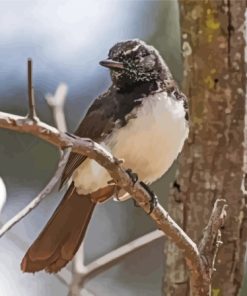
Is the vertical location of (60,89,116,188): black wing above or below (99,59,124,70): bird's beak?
below

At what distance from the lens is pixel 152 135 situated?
5.98 feet

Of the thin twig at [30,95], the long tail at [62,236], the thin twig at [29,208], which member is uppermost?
the thin twig at [30,95]

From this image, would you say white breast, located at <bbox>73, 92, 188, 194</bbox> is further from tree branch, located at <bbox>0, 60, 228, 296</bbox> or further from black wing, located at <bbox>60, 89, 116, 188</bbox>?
tree branch, located at <bbox>0, 60, 228, 296</bbox>

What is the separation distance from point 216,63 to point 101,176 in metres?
0.29

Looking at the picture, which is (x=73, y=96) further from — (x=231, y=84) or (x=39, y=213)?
(x=231, y=84)

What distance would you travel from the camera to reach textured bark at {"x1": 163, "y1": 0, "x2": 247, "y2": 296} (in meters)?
1.93

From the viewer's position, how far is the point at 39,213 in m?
3.08

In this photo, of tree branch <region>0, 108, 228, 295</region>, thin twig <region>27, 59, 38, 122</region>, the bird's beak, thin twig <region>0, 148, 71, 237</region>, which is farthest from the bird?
thin twig <region>27, 59, 38, 122</region>

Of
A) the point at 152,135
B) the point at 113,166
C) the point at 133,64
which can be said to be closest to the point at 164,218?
the point at 113,166

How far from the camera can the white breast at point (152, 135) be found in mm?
1820

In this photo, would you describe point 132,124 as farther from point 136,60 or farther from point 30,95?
point 30,95

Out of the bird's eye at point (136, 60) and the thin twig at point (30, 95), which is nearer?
the thin twig at point (30, 95)

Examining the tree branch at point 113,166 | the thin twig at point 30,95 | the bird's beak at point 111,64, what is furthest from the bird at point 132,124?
the thin twig at point 30,95

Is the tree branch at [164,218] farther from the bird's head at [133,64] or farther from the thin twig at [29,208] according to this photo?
the bird's head at [133,64]
